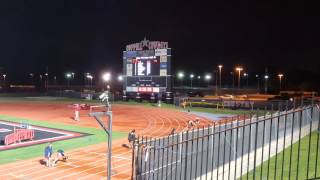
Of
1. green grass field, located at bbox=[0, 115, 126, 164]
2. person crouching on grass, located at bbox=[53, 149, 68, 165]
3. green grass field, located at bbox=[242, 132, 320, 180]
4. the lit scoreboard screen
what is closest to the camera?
green grass field, located at bbox=[242, 132, 320, 180]

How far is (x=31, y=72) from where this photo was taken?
16112 cm

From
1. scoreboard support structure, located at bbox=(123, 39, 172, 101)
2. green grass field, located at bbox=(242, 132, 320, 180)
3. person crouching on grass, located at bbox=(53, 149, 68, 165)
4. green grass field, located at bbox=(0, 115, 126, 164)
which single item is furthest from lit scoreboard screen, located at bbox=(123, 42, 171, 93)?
green grass field, located at bbox=(242, 132, 320, 180)

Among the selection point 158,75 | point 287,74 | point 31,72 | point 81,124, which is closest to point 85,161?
point 81,124

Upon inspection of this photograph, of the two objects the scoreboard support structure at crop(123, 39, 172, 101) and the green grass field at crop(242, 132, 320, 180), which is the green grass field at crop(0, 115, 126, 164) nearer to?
the green grass field at crop(242, 132, 320, 180)

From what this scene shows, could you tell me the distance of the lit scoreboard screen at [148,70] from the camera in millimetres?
49062

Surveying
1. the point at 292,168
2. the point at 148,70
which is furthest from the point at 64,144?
the point at 148,70

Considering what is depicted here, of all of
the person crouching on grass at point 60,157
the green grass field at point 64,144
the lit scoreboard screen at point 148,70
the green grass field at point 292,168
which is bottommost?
the green grass field at point 64,144

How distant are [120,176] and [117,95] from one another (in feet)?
166

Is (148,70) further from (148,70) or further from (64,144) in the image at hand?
(64,144)

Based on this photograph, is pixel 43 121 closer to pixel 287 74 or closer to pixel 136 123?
pixel 136 123

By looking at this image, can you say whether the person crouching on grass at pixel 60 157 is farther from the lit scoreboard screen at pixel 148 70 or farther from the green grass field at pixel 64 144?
the lit scoreboard screen at pixel 148 70

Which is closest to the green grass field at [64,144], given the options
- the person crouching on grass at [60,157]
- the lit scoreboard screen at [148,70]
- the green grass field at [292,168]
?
the person crouching on grass at [60,157]

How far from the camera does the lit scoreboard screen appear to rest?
161 feet

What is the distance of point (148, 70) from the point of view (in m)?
50.3
